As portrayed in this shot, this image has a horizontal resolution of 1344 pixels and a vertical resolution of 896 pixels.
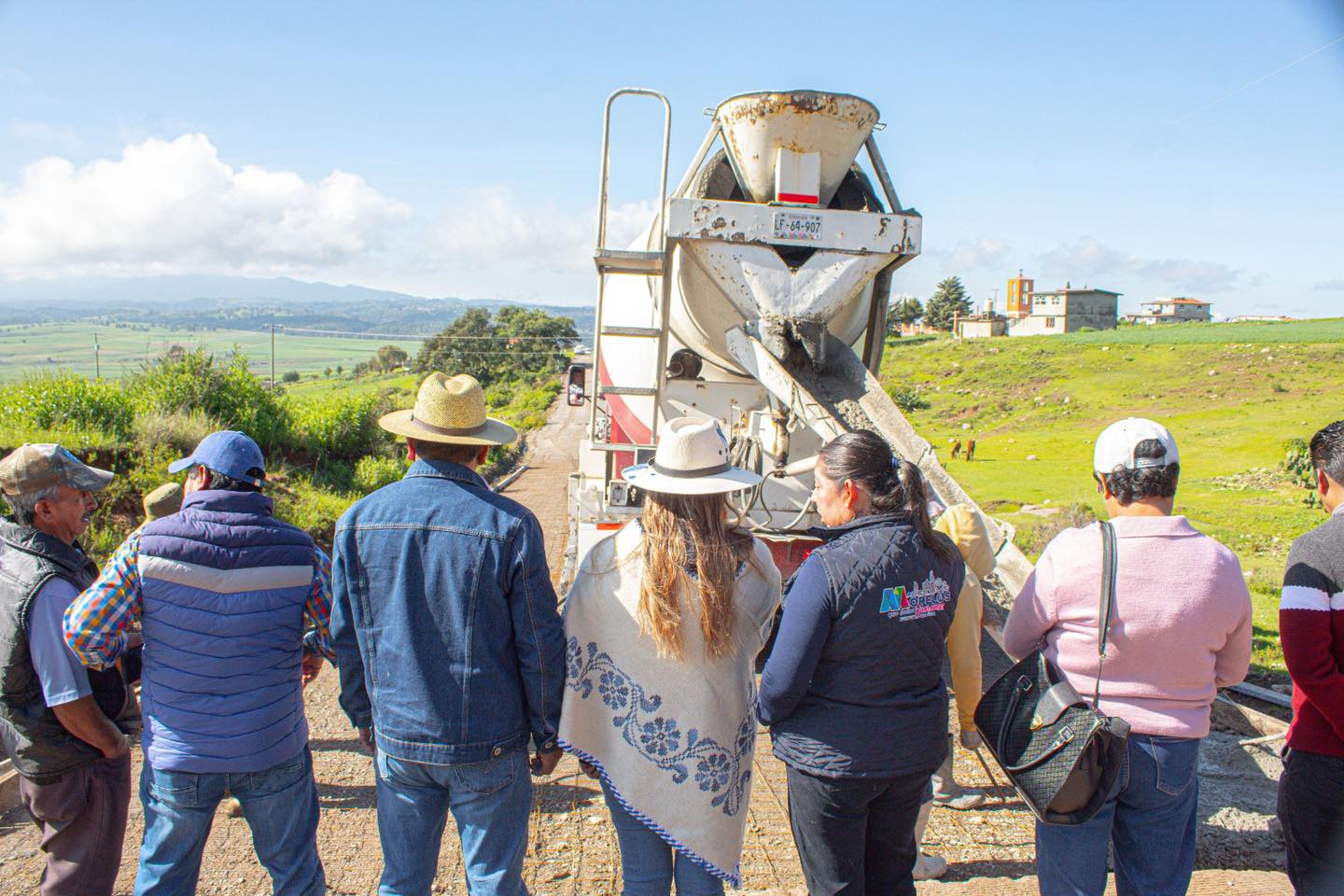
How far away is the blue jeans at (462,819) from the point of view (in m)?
2.49

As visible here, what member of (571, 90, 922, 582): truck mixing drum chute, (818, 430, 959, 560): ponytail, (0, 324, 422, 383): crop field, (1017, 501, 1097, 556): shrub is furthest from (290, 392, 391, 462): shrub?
(818, 430, 959, 560): ponytail

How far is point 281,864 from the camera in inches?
107

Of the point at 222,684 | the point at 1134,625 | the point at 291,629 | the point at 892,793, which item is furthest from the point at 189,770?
the point at 1134,625

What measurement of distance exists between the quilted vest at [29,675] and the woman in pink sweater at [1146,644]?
9.91 ft

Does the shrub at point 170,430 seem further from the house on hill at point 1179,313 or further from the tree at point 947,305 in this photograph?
the house on hill at point 1179,313

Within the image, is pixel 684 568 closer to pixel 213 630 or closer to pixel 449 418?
pixel 449 418

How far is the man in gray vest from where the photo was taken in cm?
264

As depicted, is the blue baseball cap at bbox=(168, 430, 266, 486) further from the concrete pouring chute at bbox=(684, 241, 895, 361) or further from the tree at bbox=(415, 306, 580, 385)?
the tree at bbox=(415, 306, 580, 385)

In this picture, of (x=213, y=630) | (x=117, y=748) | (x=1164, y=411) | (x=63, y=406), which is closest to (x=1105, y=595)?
(x=213, y=630)

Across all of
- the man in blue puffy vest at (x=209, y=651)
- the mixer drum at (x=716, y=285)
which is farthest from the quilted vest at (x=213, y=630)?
the mixer drum at (x=716, y=285)

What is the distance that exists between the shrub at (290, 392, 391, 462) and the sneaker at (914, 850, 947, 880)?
11.3 meters

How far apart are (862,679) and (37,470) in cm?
267

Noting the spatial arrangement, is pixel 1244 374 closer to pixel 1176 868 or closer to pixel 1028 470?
pixel 1028 470

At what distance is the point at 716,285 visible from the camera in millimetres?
5391
